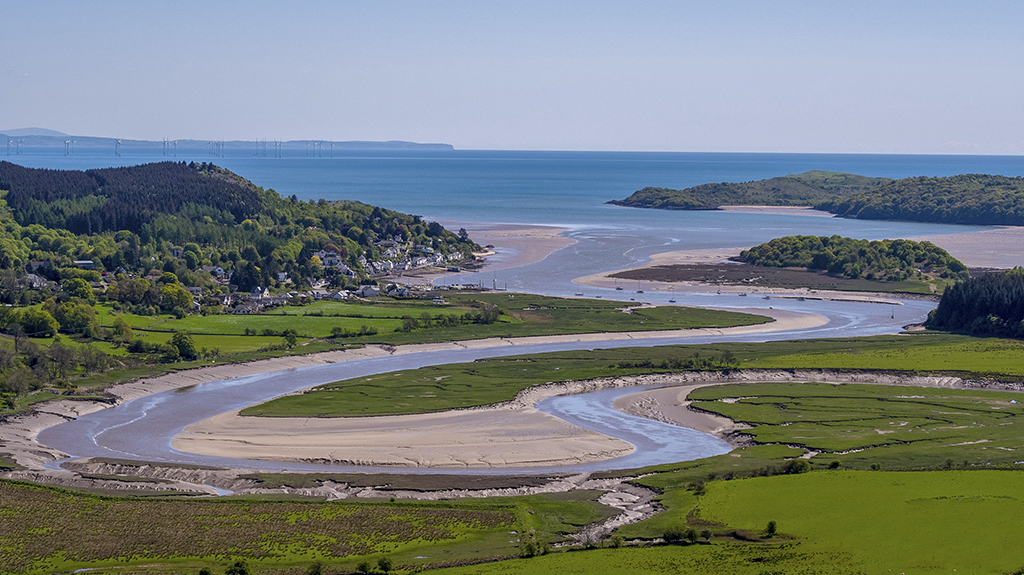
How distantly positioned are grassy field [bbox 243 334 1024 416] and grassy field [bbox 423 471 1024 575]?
24472 millimetres

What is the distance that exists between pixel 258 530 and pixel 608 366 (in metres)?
39.7

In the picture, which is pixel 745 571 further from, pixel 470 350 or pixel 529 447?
→ pixel 470 350

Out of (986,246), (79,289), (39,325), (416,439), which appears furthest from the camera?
(986,246)

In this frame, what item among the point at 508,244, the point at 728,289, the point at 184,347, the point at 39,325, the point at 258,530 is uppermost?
the point at 508,244

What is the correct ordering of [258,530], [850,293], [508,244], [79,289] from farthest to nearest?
1. [508,244]
2. [850,293]
3. [79,289]
4. [258,530]

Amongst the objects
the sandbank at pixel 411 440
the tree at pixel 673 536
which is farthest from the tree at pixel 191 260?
the tree at pixel 673 536

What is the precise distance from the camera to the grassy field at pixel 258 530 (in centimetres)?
3803

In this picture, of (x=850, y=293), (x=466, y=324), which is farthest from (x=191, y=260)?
(x=850, y=293)

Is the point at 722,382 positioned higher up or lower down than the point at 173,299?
lower down

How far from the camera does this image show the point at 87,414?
202 ft

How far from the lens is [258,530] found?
40.7 meters

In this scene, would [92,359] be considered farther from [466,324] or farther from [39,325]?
[466,324]

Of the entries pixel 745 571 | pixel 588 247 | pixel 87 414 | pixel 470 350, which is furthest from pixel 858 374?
pixel 588 247

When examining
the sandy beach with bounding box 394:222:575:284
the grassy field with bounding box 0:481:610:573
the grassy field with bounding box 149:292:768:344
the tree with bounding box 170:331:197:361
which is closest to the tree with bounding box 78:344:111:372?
the tree with bounding box 170:331:197:361
